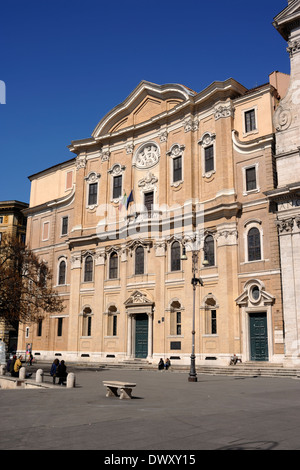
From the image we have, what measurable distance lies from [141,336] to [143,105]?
2154 centimetres

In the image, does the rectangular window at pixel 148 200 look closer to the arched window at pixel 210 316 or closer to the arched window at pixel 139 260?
the arched window at pixel 139 260

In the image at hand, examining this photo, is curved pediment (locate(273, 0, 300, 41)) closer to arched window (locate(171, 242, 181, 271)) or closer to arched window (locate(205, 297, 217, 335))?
arched window (locate(171, 242, 181, 271))

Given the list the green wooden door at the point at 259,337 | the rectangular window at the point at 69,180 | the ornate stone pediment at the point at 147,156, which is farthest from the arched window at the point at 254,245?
the rectangular window at the point at 69,180

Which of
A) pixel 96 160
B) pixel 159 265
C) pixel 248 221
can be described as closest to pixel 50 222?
pixel 96 160

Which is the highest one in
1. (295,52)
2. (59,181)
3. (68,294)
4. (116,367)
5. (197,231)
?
(295,52)

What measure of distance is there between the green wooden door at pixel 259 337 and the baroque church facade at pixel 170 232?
7 centimetres

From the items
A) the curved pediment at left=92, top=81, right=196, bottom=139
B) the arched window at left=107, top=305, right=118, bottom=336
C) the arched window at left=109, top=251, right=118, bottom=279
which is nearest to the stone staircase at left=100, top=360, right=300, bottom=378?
the arched window at left=107, top=305, right=118, bottom=336

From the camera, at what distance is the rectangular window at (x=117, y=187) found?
44.1 meters

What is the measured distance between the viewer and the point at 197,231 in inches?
1460

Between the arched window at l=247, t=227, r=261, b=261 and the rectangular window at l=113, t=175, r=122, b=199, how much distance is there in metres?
14.7
